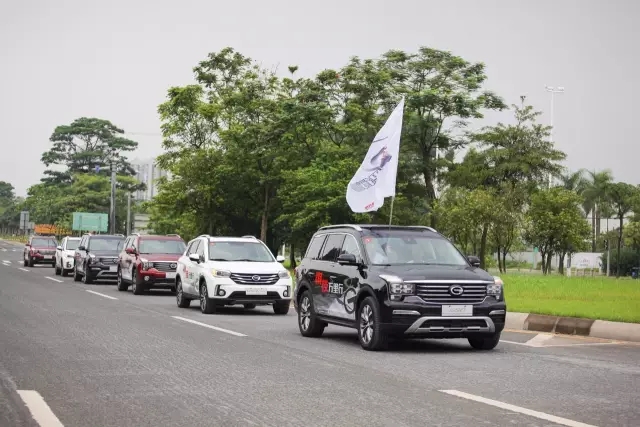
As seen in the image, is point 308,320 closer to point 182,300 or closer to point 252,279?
point 252,279

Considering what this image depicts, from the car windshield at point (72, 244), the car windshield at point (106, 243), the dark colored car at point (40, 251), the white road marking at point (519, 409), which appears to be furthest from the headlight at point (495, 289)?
the dark colored car at point (40, 251)

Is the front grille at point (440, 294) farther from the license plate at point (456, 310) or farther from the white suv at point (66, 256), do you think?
the white suv at point (66, 256)

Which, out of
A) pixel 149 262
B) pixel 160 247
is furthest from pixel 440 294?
pixel 160 247

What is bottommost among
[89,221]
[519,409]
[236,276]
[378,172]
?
[519,409]

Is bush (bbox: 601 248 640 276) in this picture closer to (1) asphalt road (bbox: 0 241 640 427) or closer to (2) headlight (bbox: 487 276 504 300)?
(1) asphalt road (bbox: 0 241 640 427)

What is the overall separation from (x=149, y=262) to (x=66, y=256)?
13464 mm

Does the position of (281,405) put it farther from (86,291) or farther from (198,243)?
(86,291)

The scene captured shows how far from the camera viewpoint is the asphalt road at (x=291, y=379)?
8.11 metres

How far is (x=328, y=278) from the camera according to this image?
50.7 ft

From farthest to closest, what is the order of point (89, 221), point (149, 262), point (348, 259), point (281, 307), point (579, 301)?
point (89, 221), point (149, 262), point (579, 301), point (281, 307), point (348, 259)

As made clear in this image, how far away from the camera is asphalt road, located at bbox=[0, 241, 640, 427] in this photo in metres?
8.11

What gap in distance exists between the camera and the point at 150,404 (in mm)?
8711

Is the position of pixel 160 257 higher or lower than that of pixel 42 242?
lower

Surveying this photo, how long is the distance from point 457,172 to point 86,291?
41.6m
